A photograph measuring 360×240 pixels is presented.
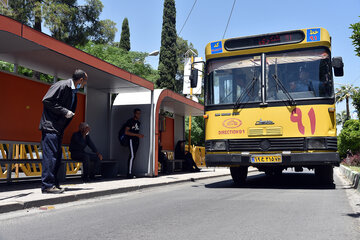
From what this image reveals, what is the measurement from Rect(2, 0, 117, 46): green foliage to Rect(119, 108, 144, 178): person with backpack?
12054 mm

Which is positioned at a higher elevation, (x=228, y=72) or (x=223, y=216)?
(x=228, y=72)

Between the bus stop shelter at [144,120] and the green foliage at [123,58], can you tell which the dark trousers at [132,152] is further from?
the green foliage at [123,58]

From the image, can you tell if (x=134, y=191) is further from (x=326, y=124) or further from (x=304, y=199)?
(x=326, y=124)

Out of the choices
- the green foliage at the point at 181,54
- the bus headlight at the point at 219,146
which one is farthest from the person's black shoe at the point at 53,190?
the green foliage at the point at 181,54

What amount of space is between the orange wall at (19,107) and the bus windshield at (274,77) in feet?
14.3

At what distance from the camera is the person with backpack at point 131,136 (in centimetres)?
1086

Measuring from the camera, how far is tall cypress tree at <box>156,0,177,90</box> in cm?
3706

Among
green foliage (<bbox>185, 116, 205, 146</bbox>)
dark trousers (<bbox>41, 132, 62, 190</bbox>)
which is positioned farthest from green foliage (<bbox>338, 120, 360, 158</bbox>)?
dark trousers (<bbox>41, 132, 62, 190</bbox>)

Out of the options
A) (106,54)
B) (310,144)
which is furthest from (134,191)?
(106,54)

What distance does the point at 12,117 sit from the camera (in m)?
8.59

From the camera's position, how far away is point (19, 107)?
348 inches

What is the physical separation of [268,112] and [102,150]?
585 centimetres

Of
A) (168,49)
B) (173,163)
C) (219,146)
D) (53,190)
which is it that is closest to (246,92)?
(219,146)

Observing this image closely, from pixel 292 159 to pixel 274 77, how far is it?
189cm
